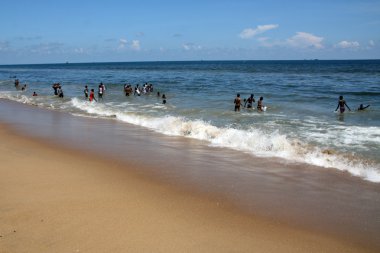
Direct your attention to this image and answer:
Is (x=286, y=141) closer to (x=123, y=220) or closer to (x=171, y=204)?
(x=171, y=204)

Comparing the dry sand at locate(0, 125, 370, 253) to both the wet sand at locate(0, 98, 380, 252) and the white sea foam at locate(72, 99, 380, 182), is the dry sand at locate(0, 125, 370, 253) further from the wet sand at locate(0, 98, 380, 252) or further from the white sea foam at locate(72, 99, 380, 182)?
the white sea foam at locate(72, 99, 380, 182)

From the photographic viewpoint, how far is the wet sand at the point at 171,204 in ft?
17.7

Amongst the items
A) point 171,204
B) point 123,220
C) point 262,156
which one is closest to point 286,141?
point 262,156

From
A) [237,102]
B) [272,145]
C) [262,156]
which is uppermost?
[237,102]

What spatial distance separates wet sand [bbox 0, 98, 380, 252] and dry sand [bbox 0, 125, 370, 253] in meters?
0.02

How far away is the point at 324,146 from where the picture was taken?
12367mm

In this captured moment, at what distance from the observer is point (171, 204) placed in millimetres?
6859

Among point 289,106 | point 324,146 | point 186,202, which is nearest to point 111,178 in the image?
point 186,202

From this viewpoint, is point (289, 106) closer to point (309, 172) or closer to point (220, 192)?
point (309, 172)

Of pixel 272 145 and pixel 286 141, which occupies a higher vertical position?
pixel 286 141

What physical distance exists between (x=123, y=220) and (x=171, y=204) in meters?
1.13

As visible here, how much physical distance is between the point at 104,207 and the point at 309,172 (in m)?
5.24

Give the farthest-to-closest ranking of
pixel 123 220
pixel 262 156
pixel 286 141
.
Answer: pixel 286 141 < pixel 262 156 < pixel 123 220

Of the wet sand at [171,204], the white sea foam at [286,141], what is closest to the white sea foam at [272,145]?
the white sea foam at [286,141]
